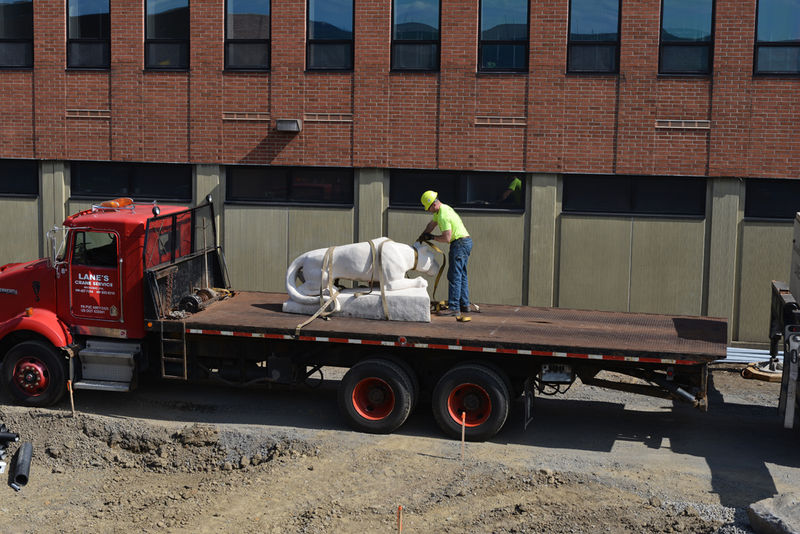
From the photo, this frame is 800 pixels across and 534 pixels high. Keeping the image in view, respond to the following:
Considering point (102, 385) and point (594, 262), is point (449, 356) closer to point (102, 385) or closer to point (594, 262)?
point (102, 385)

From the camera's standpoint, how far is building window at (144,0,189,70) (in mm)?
18031

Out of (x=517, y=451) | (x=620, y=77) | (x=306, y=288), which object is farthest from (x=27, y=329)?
(x=620, y=77)

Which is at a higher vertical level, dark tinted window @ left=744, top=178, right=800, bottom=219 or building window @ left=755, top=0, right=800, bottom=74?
building window @ left=755, top=0, right=800, bottom=74

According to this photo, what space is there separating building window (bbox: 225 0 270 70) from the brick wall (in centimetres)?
21

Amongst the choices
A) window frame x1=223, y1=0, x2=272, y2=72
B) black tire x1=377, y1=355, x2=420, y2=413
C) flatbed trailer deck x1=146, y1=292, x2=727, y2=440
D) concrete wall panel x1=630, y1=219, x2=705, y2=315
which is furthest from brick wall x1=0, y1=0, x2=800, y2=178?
black tire x1=377, y1=355, x2=420, y2=413

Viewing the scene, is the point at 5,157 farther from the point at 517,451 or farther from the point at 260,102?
the point at 517,451

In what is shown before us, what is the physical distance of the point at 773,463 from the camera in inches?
410

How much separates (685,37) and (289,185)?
7.48m

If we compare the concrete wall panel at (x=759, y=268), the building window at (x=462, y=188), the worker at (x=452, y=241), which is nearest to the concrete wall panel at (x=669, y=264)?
the concrete wall panel at (x=759, y=268)

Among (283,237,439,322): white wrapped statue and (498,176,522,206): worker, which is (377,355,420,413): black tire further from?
(498,176,522,206): worker

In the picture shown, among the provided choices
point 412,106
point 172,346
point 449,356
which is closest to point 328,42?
point 412,106

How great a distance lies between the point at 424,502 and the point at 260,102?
10.5 metres

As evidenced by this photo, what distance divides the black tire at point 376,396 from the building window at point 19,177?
10323mm

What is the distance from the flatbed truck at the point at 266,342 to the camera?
10.9m
